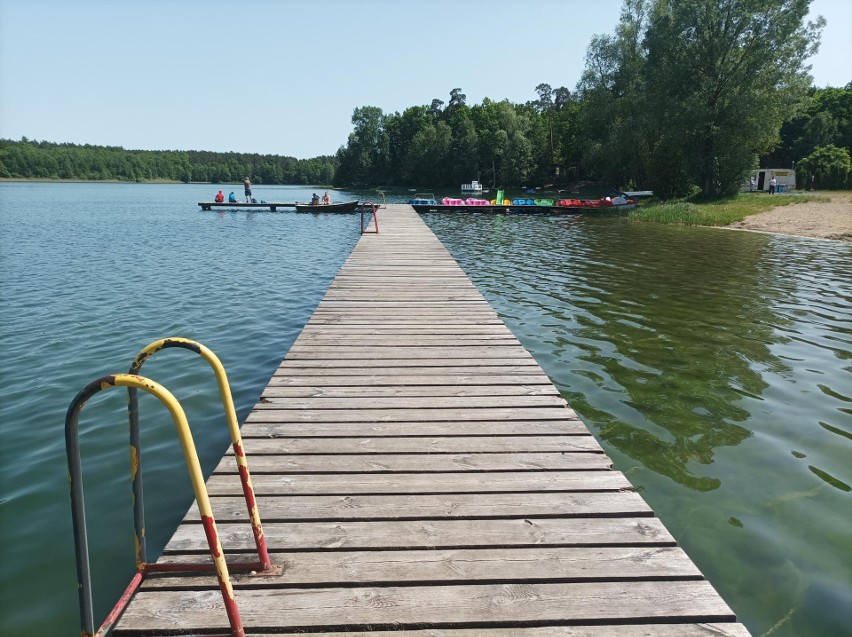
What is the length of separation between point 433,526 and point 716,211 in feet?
107

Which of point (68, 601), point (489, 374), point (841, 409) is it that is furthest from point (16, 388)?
point (841, 409)

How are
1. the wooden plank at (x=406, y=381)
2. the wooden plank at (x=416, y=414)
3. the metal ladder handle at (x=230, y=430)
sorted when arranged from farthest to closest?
the wooden plank at (x=406, y=381) → the wooden plank at (x=416, y=414) → the metal ladder handle at (x=230, y=430)

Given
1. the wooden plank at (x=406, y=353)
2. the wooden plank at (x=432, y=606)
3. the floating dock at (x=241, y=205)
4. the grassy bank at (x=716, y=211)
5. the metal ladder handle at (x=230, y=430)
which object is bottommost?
the wooden plank at (x=432, y=606)

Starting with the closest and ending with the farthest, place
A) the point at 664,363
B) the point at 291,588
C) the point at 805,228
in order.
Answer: the point at 291,588 → the point at 664,363 → the point at 805,228

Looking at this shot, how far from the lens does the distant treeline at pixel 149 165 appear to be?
132m

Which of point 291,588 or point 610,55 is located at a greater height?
point 610,55

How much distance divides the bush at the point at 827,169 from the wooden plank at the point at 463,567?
51884 mm

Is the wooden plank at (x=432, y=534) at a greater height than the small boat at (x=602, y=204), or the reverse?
the small boat at (x=602, y=204)

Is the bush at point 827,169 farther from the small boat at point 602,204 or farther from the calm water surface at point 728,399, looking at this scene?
the calm water surface at point 728,399

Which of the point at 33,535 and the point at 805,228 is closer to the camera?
the point at 33,535

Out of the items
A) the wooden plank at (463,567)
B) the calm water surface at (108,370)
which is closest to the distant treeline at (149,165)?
the calm water surface at (108,370)

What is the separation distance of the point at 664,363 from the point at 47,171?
169236 millimetres

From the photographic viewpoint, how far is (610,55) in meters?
45.3

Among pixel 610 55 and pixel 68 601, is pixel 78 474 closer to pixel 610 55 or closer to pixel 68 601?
pixel 68 601
